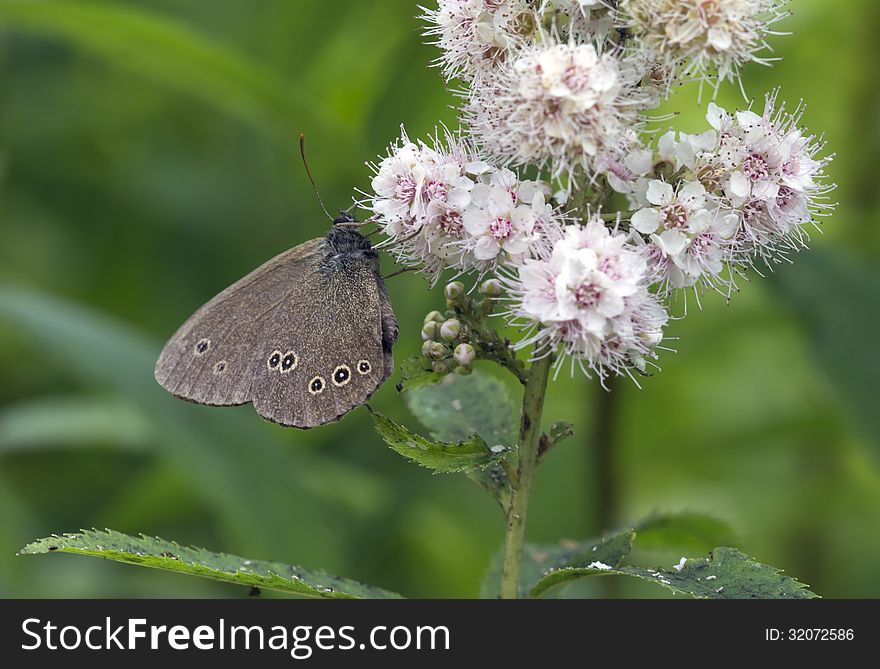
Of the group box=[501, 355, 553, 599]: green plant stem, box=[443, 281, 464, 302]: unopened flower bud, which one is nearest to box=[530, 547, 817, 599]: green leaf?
box=[501, 355, 553, 599]: green plant stem

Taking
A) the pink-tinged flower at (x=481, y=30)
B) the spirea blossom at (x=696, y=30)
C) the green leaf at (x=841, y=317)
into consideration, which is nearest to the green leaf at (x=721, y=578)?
the spirea blossom at (x=696, y=30)

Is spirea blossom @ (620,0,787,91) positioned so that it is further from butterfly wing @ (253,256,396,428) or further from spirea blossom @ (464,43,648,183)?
butterfly wing @ (253,256,396,428)

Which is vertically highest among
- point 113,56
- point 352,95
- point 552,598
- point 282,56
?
point 282,56

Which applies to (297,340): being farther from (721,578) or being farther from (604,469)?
(604,469)

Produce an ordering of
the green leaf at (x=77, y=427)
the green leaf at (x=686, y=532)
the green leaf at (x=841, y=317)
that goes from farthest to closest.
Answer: the green leaf at (x=77, y=427) → the green leaf at (x=841, y=317) → the green leaf at (x=686, y=532)

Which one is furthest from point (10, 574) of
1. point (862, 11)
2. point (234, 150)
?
point (862, 11)

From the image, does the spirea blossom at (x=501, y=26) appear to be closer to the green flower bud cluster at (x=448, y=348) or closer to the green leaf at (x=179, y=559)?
the green flower bud cluster at (x=448, y=348)

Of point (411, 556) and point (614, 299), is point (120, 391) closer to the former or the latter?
point (411, 556)

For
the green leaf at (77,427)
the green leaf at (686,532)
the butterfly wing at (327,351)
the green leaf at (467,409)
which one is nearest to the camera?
the butterfly wing at (327,351)
